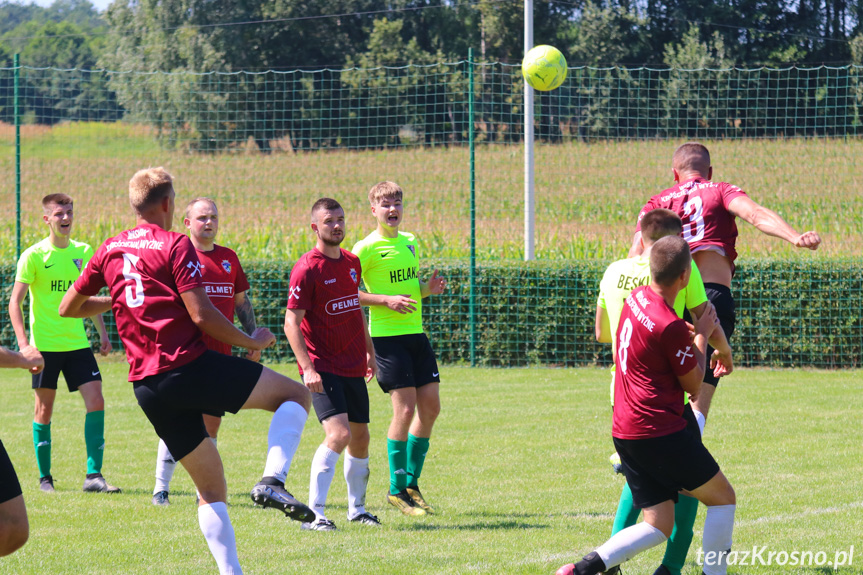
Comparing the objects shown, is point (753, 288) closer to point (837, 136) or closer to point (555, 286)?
point (555, 286)

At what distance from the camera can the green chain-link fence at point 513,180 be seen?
12.9 meters

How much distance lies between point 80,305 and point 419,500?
268 cm

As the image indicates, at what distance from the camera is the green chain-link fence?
12945 mm

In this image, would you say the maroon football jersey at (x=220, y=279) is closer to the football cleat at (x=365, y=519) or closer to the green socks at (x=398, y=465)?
the green socks at (x=398, y=465)

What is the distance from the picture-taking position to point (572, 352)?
13055 mm

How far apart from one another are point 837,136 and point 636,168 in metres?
3.75

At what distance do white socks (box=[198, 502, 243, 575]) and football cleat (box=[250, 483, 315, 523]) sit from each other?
0.21 meters

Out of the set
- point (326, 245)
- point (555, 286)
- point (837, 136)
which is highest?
point (837, 136)

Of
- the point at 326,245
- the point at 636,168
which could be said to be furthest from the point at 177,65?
the point at 326,245

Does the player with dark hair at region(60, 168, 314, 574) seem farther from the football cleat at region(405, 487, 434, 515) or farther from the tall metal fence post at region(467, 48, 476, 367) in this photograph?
the tall metal fence post at region(467, 48, 476, 367)

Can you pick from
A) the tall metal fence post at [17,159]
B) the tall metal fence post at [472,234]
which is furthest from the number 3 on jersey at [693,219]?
the tall metal fence post at [17,159]

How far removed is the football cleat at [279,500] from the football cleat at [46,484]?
359cm

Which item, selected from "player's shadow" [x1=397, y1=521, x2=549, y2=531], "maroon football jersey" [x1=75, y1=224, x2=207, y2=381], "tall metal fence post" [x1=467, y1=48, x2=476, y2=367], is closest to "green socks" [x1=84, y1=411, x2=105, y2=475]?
"player's shadow" [x1=397, y1=521, x2=549, y2=531]

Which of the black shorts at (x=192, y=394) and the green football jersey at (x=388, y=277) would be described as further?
the green football jersey at (x=388, y=277)
